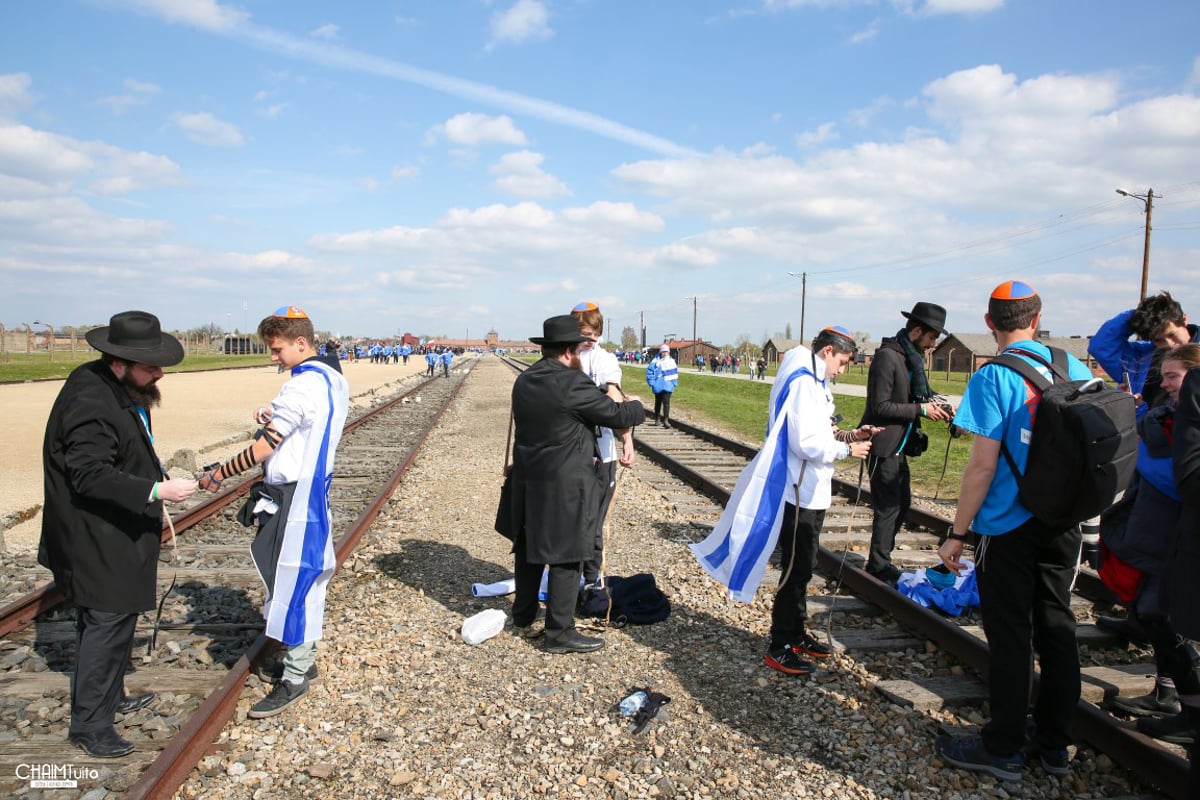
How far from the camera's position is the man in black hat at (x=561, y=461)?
4668 mm

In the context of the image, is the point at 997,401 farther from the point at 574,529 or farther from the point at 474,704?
the point at 474,704

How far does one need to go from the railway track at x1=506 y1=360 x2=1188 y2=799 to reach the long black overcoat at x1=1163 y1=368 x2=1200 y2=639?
100 cm

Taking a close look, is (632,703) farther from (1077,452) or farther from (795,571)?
(1077,452)

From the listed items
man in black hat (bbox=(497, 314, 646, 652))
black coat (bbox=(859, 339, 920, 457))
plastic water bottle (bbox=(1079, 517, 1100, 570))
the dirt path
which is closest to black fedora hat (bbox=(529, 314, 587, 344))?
man in black hat (bbox=(497, 314, 646, 652))

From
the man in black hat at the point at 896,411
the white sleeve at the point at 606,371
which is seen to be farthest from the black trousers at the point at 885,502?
the white sleeve at the point at 606,371

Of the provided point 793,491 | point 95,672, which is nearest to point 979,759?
point 793,491

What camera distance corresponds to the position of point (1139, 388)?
512 cm

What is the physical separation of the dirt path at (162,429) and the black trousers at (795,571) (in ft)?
21.7

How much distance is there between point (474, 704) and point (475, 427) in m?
13.4

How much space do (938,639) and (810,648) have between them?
851 mm

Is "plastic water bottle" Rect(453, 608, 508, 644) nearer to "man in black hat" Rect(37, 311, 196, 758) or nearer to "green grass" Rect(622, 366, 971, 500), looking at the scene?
"man in black hat" Rect(37, 311, 196, 758)

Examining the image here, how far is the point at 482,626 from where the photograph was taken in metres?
4.98

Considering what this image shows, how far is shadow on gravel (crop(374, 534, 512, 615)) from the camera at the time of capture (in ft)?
18.7

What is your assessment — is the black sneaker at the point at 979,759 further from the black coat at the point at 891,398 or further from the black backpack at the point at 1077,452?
the black coat at the point at 891,398
